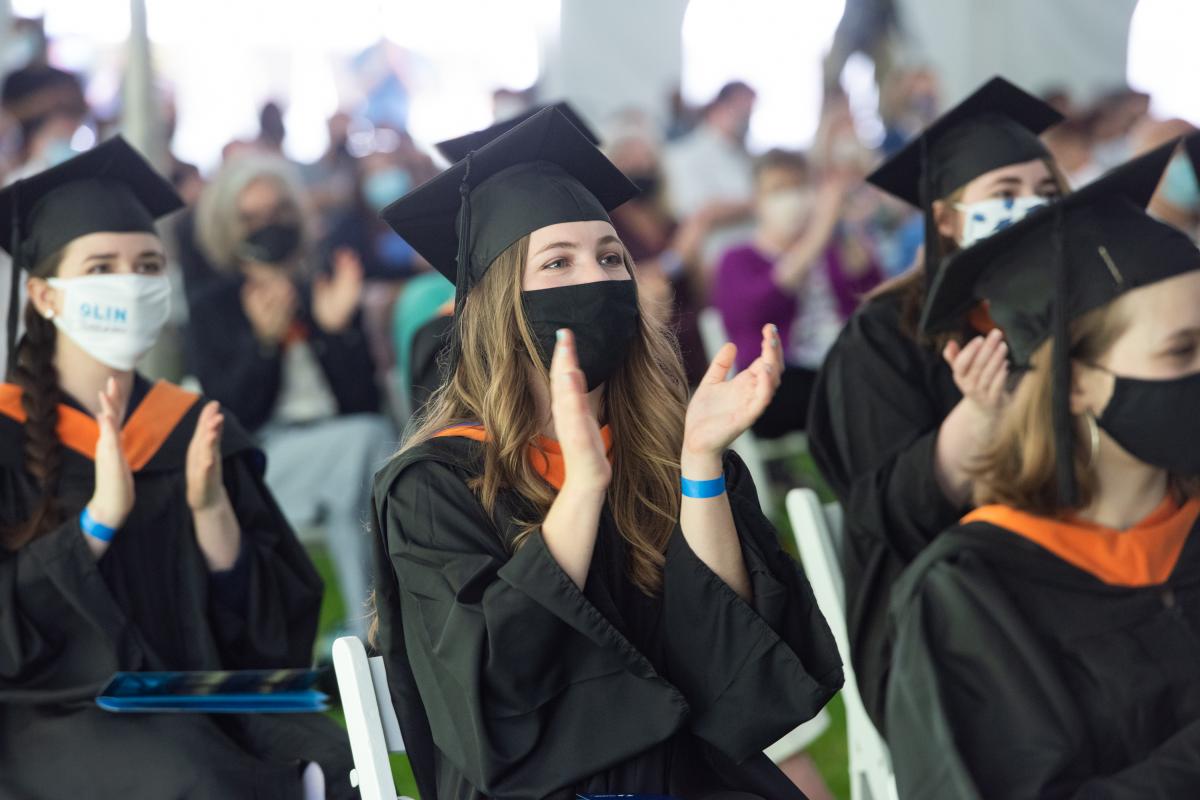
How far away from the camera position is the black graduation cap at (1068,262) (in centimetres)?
261

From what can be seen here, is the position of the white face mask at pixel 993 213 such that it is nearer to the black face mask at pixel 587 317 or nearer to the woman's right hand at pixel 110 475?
the black face mask at pixel 587 317

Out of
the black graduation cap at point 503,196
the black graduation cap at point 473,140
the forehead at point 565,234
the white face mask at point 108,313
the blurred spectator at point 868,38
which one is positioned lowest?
the white face mask at point 108,313

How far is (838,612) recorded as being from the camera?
330 cm

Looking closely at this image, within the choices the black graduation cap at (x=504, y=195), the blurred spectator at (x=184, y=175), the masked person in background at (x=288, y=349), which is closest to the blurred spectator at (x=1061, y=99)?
the blurred spectator at (x=184, y=175)

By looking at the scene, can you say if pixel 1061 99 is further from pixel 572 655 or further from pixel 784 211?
pixel 572 655

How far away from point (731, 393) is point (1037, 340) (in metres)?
0.69

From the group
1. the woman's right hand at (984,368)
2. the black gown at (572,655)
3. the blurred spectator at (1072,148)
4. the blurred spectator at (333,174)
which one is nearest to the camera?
the black gown at (572,655)

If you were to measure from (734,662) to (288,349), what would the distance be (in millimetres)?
4087

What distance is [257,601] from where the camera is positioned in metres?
3.65

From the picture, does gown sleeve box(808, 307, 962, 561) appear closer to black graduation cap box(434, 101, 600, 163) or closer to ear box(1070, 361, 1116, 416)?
ear box(1070, 361, 1116, 416)

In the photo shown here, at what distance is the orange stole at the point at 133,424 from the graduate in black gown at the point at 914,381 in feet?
5.66

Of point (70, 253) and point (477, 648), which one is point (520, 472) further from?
point (70, 253)

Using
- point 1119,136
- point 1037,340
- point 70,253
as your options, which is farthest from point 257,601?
point 1119,136

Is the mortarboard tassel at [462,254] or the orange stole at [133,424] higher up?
the mortarboard tassel at [462,254]
